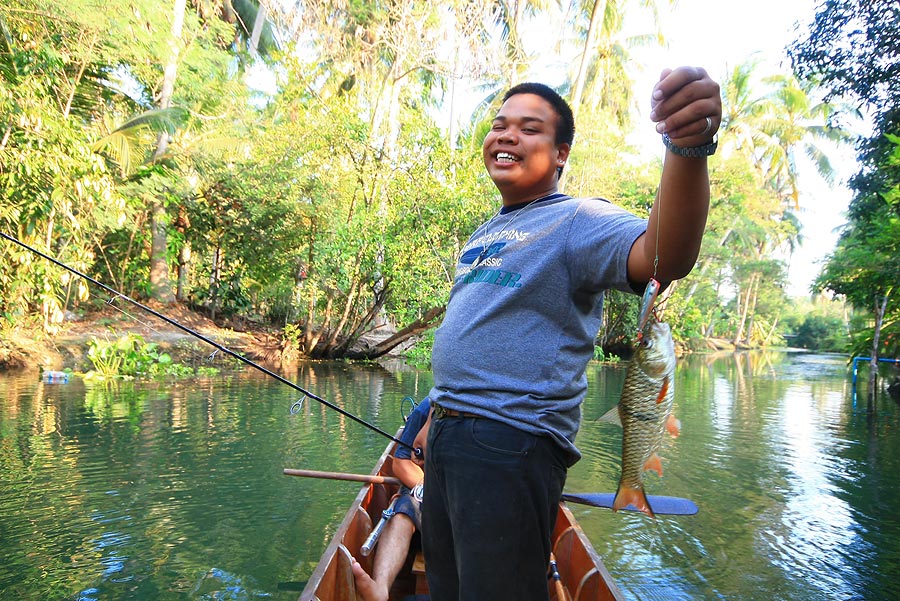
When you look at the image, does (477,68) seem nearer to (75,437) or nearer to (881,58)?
(881,58)

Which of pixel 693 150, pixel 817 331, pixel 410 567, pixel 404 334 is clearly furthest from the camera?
pixel 817 331

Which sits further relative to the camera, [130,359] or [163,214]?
[163,214]

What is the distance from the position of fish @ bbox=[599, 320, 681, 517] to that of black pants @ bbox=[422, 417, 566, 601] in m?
0.24

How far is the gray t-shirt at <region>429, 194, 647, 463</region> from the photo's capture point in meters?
1.41

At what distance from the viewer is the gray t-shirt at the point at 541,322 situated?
55.5 inches

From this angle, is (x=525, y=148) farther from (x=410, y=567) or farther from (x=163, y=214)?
(x=163, y=214)

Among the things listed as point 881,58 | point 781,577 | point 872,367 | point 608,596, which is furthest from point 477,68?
point 608,596

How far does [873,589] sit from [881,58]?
6.83m

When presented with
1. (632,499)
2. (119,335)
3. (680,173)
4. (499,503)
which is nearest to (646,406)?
(632,499)

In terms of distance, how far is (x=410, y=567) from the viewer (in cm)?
374

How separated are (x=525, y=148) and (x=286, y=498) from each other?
538 cm

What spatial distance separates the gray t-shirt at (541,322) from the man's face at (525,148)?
0.17m

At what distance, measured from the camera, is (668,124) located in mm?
1150

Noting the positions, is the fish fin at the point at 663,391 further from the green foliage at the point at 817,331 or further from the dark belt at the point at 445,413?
the green foliage at the point at 817,331
